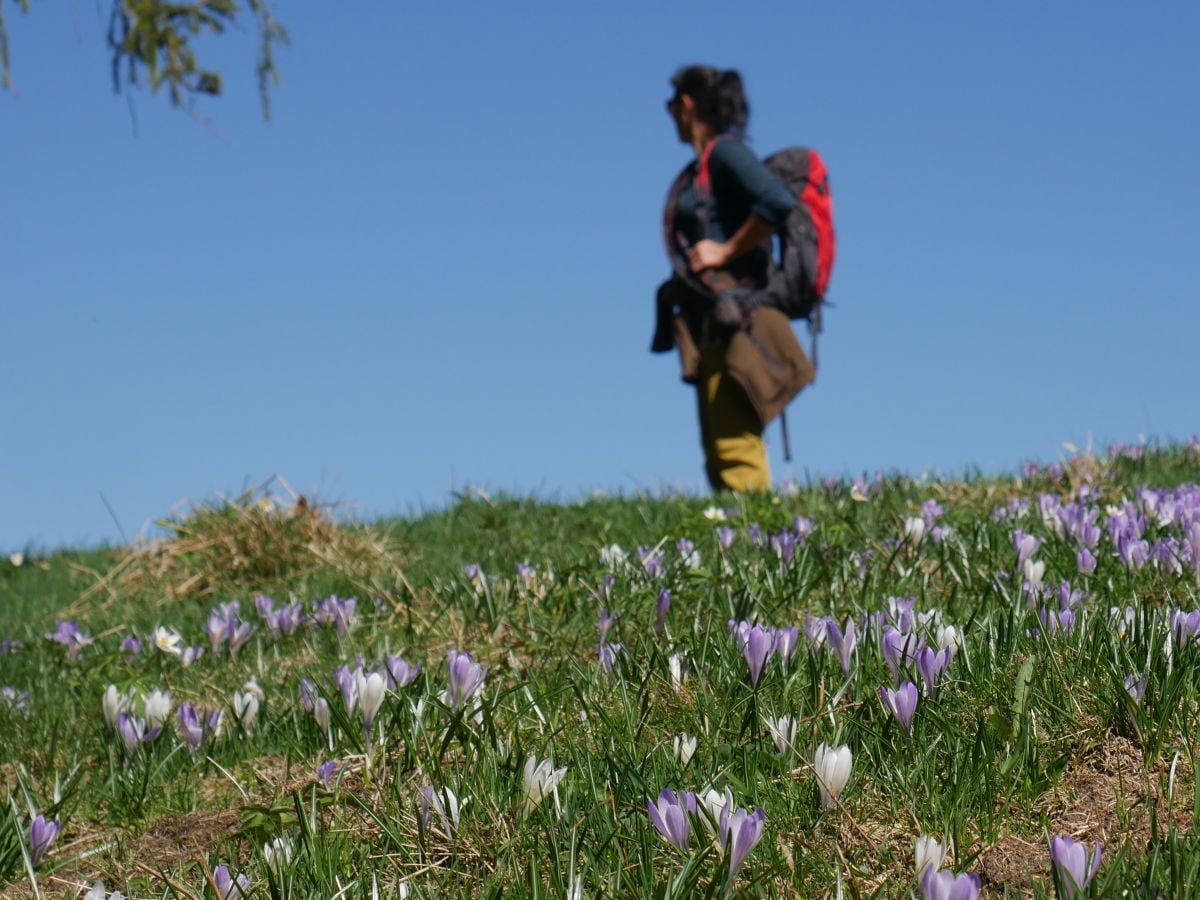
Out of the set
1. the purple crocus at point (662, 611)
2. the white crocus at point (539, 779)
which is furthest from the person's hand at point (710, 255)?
the white crocus at point (539, 779)

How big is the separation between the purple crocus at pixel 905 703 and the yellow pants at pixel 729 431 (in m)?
7.86

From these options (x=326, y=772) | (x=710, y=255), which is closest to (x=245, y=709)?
(x=326, y=772)

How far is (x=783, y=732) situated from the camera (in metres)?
2.84

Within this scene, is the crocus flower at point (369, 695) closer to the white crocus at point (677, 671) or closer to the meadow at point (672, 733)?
the meadow at point (672, 733)

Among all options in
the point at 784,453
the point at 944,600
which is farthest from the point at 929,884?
the point at 784,453

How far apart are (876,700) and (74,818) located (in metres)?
2.38

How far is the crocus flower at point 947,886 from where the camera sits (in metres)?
1.99

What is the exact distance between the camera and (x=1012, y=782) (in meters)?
2.74

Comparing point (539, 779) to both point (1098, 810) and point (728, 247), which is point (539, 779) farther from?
point (728, 247)

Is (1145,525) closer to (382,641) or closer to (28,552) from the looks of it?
(382,641)

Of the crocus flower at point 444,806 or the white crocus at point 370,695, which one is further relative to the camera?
the white crocus at point 370,695

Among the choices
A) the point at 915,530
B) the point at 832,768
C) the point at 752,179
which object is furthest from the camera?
the point at 752,179

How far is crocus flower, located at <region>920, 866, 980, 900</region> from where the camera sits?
1.99 metres

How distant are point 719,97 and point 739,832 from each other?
32.2ft
